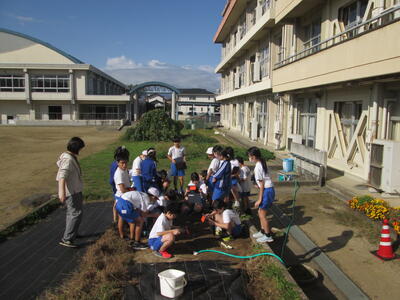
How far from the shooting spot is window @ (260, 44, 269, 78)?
19.0 meters

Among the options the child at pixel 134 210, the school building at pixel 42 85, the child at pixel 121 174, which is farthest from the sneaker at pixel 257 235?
the school building at pixel 42 85

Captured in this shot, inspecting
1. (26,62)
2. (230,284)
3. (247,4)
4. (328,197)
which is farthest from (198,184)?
(26,62)

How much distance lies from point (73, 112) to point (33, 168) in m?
32.1

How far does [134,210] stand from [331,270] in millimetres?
3181

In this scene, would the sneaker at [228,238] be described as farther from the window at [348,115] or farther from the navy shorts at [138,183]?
the window at [348,115]

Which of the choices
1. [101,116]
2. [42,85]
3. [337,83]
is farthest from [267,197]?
[42,85]

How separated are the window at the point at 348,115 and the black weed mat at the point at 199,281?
8301mm

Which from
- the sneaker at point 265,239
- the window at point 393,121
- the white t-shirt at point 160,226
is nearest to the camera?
the white t-shirt at point 160,226

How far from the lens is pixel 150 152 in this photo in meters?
6.92

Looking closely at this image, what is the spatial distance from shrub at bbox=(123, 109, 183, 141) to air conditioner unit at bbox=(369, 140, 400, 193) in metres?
16.3

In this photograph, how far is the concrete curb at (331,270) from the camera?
13.9ft

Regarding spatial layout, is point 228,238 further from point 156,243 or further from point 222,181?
point 156,243

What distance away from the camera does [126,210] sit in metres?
5.20

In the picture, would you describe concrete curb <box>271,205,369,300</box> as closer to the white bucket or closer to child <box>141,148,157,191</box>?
the white bucket
